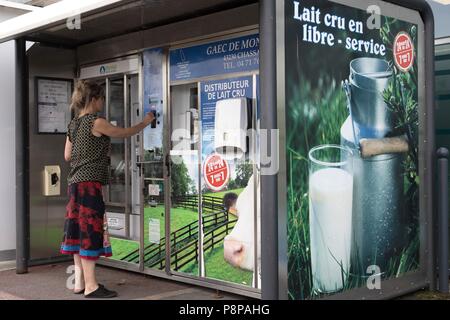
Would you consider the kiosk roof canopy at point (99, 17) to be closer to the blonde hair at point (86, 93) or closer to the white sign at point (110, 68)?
the white sign at point (110, 68)

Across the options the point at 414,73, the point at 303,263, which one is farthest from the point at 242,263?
the point at 414,73

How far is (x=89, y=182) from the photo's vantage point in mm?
4668

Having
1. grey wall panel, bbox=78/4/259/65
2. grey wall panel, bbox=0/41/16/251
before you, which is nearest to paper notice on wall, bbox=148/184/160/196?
grey wall panel, bbox=78/4/259/65

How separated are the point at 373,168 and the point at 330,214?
618mm

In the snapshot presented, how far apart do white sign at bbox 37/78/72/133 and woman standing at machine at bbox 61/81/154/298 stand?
1437 millimetres

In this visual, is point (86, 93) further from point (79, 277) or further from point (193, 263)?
point (193, 263)

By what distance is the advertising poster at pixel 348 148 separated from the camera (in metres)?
3.71

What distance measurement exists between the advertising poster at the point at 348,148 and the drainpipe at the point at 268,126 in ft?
0.50

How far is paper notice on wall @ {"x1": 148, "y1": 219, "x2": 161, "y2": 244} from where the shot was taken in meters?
5.37

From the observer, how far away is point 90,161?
4668mm

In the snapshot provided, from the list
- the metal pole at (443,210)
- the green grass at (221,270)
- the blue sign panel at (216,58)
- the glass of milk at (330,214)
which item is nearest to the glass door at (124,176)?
the blue sign panel at (216,58)

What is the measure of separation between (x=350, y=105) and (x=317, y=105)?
0.42 m

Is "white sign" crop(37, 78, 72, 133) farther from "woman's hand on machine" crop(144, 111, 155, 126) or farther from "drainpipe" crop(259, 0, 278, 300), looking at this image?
"drainpipe" crop(259, 0, 278, 300)

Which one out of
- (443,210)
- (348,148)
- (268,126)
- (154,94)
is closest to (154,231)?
(154,94)
